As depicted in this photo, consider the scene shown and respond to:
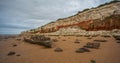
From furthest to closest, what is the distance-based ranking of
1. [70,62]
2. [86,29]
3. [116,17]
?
[86,29] < [116,17] < [70,62]

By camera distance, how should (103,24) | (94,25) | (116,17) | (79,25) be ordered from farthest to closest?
(79,25)
(94,25)
(103,24)
(116,17)

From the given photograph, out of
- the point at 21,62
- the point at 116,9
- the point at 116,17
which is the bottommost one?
the point at 21,62

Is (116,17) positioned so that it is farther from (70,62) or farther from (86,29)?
(70,62)

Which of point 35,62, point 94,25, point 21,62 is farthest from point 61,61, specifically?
point 94,25

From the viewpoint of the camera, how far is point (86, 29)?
25656 mm

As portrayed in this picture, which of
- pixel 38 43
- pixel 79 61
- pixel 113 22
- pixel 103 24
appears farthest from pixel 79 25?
pixel 79 61

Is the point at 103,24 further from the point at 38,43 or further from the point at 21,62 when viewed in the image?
the point at 21,62

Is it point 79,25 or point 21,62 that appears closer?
point 21,62

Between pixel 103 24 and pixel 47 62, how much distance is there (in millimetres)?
19181

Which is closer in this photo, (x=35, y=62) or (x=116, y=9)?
(x=35, y=62)

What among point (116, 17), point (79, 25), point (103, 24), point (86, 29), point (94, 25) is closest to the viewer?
point (116, 17)

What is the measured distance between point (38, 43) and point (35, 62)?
580 centimetres

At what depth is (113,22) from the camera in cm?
2047

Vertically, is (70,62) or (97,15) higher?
(97,15)
